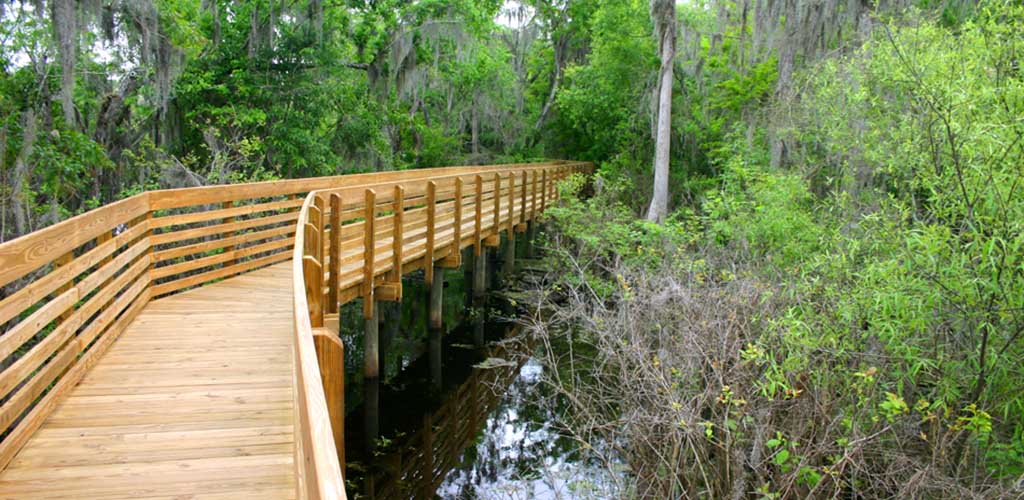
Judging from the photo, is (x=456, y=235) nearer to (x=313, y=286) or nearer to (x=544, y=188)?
(x=313, y=286)

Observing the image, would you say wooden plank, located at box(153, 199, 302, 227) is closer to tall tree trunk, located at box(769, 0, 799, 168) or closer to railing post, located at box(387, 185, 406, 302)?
railing post, located at box(387, 185, 406, 302)

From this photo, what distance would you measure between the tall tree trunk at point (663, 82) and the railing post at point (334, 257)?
31.3ft

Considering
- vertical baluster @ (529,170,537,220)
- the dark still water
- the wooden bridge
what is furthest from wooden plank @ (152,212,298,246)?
vertical baluster @ (529,170,537,220)

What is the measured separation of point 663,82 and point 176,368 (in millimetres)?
12920

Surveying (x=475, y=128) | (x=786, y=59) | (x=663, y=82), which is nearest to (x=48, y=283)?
(x=663, y=82)

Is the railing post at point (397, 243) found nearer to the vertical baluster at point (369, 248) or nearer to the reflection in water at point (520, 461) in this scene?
the vertical baluster at point (369, 248)

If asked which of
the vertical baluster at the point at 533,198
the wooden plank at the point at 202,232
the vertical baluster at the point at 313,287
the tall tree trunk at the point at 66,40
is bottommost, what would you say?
the vertical baluster at the point at 533,198

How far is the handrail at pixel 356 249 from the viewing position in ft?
5.64

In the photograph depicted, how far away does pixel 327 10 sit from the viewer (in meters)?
15.9

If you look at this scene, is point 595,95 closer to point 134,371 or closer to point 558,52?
point 558,52

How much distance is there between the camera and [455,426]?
26.8ft

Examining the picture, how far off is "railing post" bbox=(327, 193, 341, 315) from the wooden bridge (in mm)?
12

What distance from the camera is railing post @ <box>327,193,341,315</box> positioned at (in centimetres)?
648

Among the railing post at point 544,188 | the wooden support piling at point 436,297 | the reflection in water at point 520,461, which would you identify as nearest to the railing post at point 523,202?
the railing post at point 544,188
